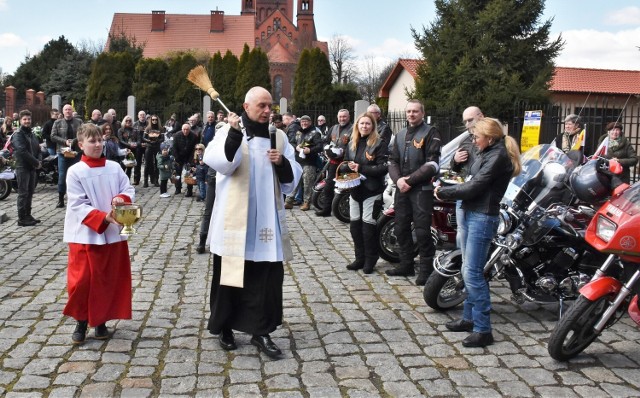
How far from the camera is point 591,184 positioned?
5625 mm

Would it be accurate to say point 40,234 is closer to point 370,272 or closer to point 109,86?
point 370,272

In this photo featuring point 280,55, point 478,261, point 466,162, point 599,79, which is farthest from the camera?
point 280,55

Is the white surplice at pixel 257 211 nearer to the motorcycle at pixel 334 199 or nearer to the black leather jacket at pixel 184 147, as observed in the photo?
the motorcycle at pixel 334 199

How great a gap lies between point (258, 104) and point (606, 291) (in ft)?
9.18

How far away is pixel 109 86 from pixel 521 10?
27.0 m

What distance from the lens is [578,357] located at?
16.7 feet

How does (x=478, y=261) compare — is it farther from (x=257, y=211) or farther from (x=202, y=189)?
(x=202, y=189)

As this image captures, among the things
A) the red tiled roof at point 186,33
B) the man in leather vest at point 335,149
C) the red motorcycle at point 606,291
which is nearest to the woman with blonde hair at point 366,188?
the man in leather vest at point 335,149

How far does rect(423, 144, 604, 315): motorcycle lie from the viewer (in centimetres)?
584

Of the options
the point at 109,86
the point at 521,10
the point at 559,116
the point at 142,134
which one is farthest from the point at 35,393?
the point at 109,86

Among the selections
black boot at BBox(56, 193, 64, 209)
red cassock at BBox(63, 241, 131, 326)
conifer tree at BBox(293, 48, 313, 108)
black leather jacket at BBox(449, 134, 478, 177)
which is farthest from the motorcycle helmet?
conifer tree at BBox(293, 48, 313, 108)

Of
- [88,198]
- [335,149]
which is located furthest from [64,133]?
[88,198]

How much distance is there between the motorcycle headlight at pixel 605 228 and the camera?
4703 millimetres

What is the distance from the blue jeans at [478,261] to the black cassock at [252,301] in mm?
A: 1480
